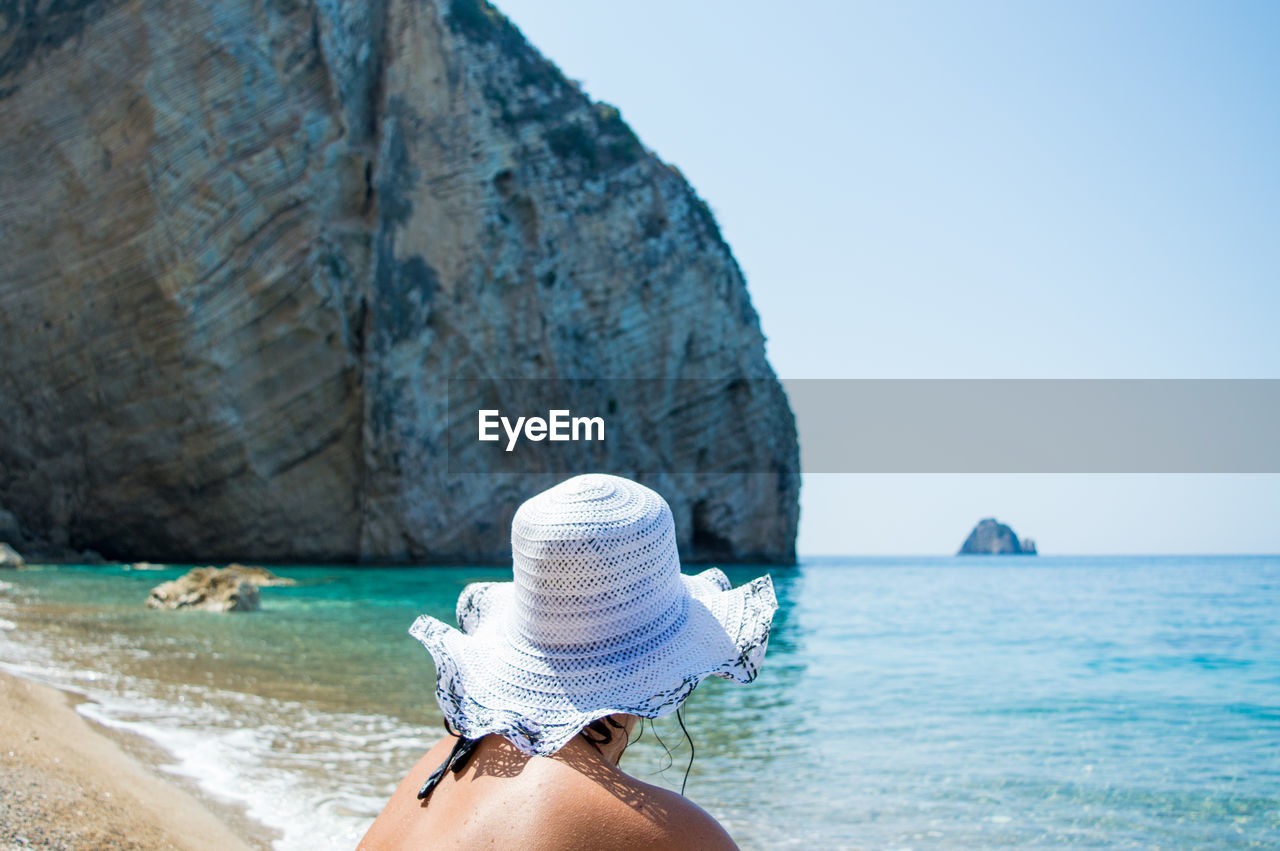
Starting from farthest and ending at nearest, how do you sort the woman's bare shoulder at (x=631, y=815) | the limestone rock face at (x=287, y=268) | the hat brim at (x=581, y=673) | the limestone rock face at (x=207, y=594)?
the limestone rock face at (x=287, y=268)
the limestone rock face at (x=207, y=594)
the hat brim at (x=581, y=673)
the woman's bare shoulder at (x=631, y=815)

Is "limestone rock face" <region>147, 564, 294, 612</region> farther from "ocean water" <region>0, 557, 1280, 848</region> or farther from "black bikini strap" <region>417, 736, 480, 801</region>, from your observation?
"black bikini strap" <region>417, 736, 480, 801</region>

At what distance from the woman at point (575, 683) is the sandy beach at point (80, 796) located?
199cm

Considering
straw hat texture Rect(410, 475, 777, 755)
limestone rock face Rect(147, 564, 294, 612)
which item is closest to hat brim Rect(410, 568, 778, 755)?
straw hat texture Rect(410, 475, 777, 755)

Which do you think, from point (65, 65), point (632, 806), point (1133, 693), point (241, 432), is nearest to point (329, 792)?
point (632, 806)

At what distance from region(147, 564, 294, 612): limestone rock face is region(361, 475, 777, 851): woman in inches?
482

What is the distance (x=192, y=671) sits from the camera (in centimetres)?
774

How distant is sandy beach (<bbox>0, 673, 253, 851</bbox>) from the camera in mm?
3074

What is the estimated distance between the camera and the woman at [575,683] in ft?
4.53

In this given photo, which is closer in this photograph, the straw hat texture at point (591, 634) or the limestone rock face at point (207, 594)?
the straw hat texture at point (591, 634)

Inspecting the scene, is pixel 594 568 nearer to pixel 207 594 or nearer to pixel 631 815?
pixel 631 815

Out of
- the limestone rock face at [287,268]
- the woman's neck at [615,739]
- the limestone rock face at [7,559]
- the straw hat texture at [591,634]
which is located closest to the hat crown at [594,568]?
the straw hat texture at [591,634]

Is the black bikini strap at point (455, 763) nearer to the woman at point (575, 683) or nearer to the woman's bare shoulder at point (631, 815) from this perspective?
the woman at point (575, 683)

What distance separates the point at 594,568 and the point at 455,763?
37 centimetres

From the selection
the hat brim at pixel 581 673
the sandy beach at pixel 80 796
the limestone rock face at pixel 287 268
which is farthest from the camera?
the limestone rock face at pixel 287 268
